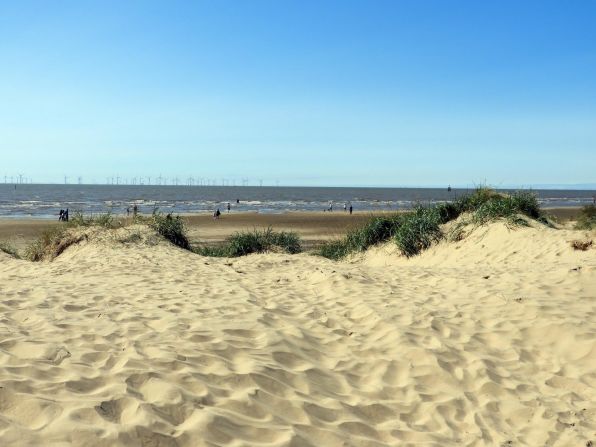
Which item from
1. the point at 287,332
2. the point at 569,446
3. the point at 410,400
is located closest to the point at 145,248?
the point at 287,332

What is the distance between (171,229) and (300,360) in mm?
10596

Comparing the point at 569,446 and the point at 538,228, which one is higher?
the point at 538,228

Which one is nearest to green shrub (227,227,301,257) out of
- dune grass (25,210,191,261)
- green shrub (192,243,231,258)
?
green shrub (192,243,231,258)

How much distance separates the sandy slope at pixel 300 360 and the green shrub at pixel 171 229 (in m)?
5.58

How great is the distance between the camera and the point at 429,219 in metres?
15.2

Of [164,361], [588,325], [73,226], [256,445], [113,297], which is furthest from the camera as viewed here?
[73,226]

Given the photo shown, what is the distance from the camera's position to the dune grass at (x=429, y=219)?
580 inches

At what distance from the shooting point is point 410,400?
14.8 ft

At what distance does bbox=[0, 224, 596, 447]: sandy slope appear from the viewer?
3.58 meters

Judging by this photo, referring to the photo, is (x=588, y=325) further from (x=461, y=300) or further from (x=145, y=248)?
(x=145, y=248)

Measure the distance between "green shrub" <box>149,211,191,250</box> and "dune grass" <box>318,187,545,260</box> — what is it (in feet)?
15.2

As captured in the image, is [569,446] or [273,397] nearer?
[569,446]

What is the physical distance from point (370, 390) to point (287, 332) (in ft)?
4.92

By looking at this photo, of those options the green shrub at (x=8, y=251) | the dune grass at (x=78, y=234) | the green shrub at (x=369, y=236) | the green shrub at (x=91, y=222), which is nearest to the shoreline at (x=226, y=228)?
the green shrub at (x=369, y=236)
